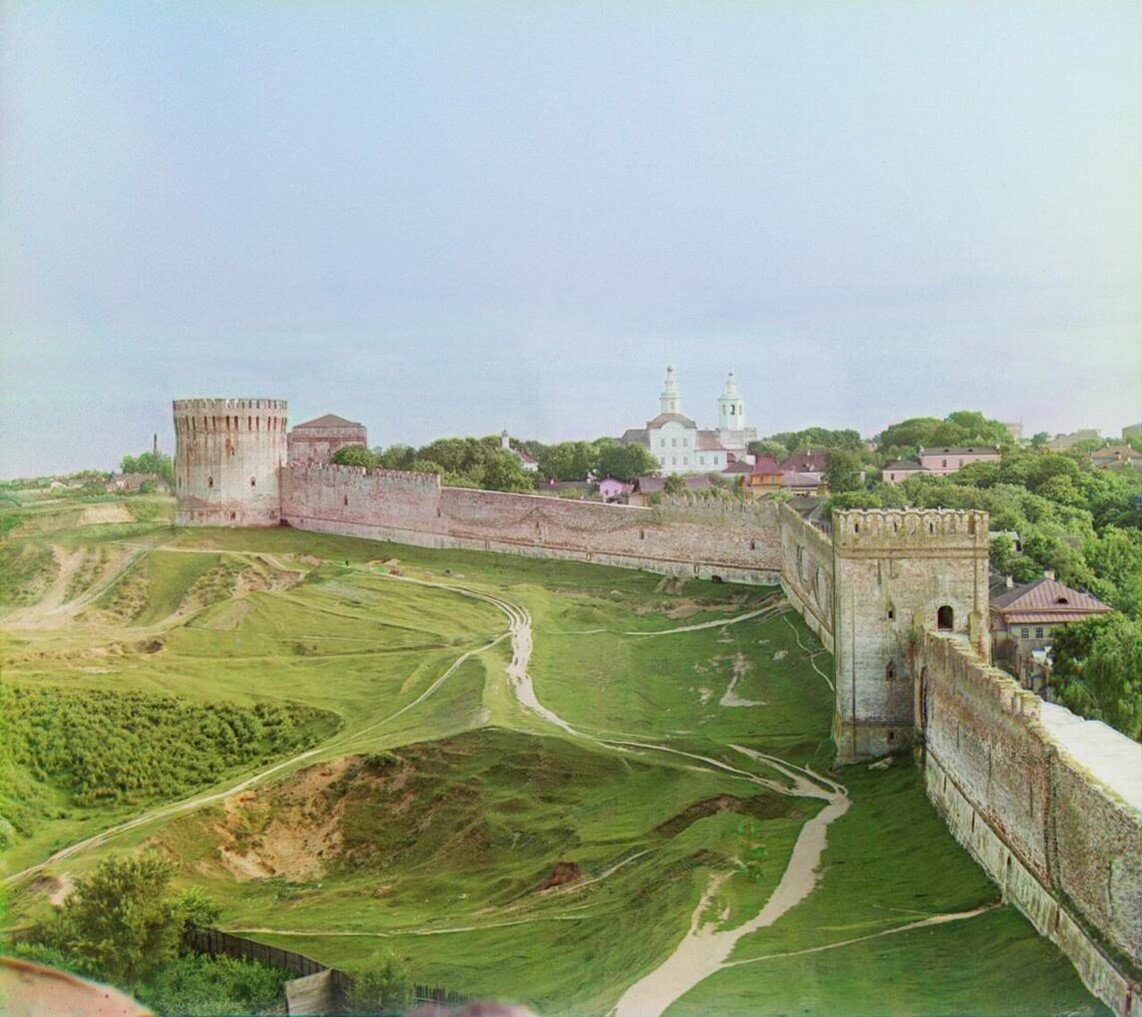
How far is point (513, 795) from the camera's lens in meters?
22.1

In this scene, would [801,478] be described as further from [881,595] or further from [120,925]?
[120,925]

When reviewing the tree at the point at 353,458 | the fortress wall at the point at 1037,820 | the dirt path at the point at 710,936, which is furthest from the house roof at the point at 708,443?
the dirt path at the point at 710,936

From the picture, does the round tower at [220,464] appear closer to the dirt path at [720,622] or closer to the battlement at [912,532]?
the dirt path at [720,622]

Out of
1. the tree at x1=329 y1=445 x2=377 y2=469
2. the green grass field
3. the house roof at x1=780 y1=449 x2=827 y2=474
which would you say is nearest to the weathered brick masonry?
the green grass field

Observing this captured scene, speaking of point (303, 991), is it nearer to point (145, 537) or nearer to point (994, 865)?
point (994, 865)

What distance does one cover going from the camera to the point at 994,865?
50.4 ft

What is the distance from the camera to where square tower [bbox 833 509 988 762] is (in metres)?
22.4

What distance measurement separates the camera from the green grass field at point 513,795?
14445 millimetres

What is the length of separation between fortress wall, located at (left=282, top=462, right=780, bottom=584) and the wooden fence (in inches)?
899

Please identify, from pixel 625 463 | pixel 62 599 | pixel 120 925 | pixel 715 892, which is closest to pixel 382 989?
pixel 715 892

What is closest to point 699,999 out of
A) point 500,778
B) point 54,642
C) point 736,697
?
point 500,778

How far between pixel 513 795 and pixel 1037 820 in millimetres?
9767

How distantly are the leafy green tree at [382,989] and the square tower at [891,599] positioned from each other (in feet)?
30.8

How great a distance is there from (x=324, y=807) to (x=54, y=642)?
12184mm
